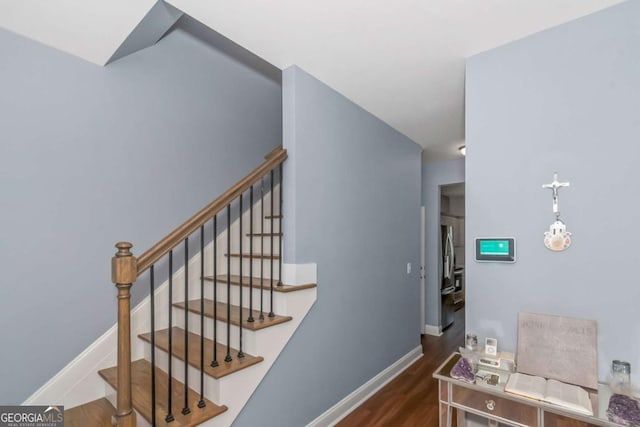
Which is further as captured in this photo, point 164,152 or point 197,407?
point 164,152

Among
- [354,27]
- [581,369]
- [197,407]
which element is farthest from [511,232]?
[197,407]

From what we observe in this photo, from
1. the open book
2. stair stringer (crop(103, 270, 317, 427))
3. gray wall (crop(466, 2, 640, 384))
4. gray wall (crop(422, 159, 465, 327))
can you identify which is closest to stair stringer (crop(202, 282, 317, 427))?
stair stringer (crop(103, 270, 317, 427))

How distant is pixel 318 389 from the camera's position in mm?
2258

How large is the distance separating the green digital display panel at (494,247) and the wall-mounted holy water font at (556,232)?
0.64 feet

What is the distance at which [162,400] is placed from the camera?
5.58 feet

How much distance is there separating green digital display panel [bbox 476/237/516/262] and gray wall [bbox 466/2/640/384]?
0.04 metres

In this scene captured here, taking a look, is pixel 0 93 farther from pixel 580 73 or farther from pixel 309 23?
pixel 580 73

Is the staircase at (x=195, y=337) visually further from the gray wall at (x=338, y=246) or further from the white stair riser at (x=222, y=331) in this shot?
the gray wall at (x=338, y=246)

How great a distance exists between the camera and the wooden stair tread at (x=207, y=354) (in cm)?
167

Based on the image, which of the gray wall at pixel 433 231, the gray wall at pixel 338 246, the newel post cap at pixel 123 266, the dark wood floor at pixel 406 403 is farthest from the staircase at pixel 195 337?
the gray wall at pixel 433 231

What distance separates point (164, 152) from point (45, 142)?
2.26 ft

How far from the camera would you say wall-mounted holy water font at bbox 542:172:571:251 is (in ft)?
5.29

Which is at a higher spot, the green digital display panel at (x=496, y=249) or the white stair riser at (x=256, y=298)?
the green digital display panel at (x=496, y=249)

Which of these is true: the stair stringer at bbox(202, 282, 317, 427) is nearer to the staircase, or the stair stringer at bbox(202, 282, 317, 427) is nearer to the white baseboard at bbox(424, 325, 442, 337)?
the staircase
